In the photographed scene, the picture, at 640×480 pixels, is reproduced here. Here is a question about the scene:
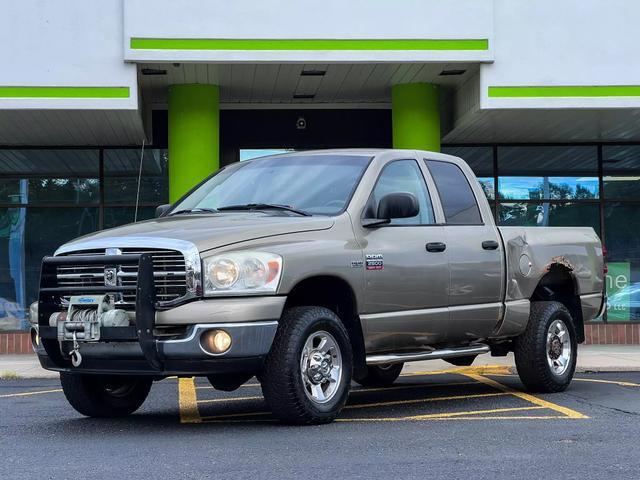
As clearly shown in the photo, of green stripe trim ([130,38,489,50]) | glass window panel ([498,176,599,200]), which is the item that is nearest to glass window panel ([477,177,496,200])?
glass window panel ([498,176,599,200])

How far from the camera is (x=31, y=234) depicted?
748 inches

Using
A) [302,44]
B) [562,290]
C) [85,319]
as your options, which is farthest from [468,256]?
[302,44]

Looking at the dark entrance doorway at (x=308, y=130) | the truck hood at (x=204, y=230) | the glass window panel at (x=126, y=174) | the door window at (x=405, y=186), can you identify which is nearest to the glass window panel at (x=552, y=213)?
the dark entrance doorway at (x=308, y=130)

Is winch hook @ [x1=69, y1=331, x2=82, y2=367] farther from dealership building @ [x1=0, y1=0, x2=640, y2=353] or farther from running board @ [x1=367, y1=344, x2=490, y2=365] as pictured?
dealership building @ [x1=0, y1=0, x2=640, y2=353]

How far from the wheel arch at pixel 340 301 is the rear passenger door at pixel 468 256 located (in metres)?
1.07

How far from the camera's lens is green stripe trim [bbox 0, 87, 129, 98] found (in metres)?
15.2

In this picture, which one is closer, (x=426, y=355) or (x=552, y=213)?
(x=426, y=355)

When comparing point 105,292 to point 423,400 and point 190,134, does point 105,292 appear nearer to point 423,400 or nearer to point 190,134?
point 423,400

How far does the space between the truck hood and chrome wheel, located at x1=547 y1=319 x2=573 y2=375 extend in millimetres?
3161

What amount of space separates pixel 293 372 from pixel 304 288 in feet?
2.57

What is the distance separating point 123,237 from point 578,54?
1026 centimetres

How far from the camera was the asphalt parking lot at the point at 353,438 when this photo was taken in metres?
5.83

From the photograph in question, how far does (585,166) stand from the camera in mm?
19766

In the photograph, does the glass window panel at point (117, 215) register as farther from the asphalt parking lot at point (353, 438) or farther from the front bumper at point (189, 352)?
the front bumper at point (189, 352)
